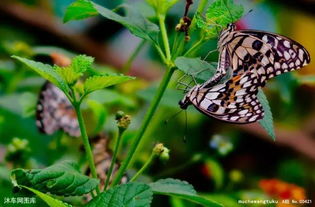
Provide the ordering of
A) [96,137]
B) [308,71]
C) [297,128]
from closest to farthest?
[96,137], [297,128], [308,71]

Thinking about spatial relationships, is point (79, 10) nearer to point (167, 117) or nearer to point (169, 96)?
point (169, 96)

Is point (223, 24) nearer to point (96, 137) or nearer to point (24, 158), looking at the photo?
point (96, 137)

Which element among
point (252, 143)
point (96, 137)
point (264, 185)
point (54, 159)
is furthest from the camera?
point (252, 143)

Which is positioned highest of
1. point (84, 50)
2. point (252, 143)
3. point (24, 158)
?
point (84, 50)

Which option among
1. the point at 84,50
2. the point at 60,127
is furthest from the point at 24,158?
the point at 84,50

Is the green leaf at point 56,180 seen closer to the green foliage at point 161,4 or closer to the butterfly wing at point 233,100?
the butterfly wing at point 233,100

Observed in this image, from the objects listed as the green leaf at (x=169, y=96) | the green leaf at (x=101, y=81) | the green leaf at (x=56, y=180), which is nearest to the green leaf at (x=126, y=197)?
the green leaf at (x=56, y=180)

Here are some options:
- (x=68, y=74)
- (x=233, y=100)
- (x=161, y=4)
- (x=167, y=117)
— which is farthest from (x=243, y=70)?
(x=167, y=117)
